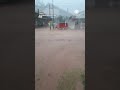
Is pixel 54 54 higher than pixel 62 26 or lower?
lower

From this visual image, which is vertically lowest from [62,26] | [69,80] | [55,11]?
[69,80]

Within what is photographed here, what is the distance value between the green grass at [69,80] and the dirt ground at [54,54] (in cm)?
7

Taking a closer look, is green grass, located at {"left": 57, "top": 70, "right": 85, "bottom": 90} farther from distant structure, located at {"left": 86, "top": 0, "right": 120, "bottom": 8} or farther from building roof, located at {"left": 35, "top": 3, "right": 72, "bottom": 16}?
distant structure, located at {"left": 86, "top": 0, "right": 120, "bottom": 8}

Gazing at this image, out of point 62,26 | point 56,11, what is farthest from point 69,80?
point 56,11

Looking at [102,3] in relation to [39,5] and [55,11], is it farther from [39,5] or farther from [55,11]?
[39,5]

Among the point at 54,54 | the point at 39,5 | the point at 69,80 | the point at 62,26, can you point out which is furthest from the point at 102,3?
the point at 69,80

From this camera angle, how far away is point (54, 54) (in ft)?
13.6

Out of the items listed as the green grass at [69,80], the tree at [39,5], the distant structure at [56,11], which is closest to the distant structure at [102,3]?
the distant structure at [56,11]

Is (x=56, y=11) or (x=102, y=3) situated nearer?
(x=102, y=3)

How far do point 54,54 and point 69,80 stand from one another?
18.4 inches

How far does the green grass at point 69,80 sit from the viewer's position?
4.10 metres
